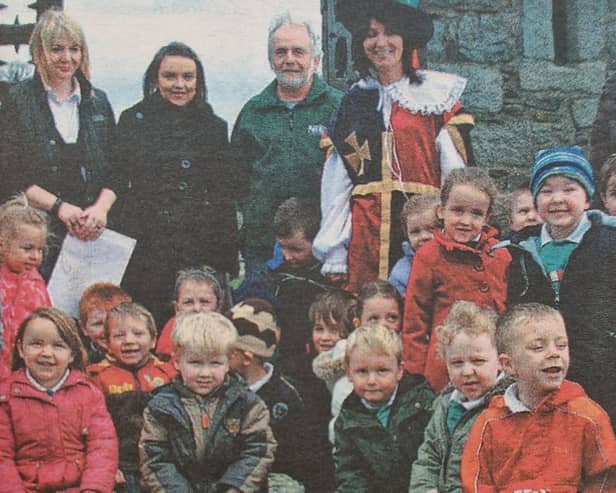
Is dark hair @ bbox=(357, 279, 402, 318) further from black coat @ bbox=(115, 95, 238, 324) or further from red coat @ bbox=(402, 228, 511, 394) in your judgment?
black coat @ bbox=(115, 95, 238, 324)

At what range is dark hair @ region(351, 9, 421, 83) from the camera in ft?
20.0

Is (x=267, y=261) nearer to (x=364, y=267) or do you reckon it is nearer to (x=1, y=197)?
(x=364, y=267)

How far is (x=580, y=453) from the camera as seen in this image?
194 inches

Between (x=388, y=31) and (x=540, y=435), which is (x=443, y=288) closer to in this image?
(x=540, y=435)

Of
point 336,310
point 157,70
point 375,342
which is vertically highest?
point 157,70

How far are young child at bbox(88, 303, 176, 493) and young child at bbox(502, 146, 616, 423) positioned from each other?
5.66 feet

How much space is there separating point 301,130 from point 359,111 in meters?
0.31

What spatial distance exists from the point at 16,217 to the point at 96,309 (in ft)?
1.94

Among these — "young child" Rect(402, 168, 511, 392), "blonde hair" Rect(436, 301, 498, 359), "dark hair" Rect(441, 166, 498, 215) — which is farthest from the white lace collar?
"blonde hair" Rect(436, 301, 498, 359)

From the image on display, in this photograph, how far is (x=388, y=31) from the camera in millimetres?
6098

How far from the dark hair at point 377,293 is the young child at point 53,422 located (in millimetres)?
1346

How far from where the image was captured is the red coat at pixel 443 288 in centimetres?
573

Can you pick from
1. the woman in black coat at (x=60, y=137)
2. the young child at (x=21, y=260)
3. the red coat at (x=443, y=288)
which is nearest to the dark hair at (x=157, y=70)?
the woman in black coat at (x=60, y=137)

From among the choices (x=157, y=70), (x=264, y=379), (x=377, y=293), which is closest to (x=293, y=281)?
(x=377, y=293)
